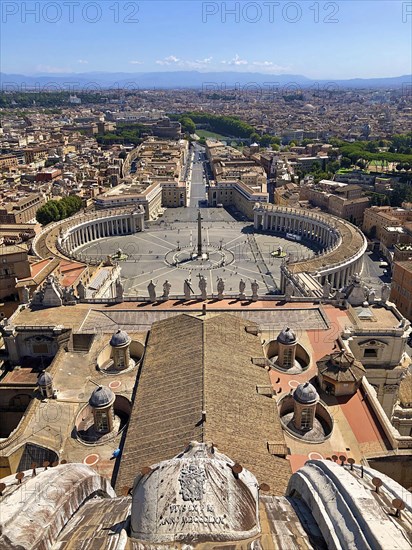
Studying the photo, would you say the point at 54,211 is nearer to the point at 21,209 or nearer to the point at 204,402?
the point at 21,209

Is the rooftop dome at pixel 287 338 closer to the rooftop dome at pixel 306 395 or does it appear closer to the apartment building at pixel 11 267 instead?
the rooftop dome at pixel 306 395

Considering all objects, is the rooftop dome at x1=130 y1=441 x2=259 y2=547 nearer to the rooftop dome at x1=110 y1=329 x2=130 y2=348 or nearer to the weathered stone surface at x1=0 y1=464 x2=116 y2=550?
the weathered stone surface at x1=0 y1=464 x2=116 y2=550

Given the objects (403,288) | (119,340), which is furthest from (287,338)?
(403,288)

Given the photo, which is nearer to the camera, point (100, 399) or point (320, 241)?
point (100, 399)

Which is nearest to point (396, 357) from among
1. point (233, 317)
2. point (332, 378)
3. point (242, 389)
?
point (332, 378)

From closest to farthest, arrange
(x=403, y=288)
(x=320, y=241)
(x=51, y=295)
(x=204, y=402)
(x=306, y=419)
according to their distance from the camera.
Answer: (x=204, y=402), (x=306, y=419), (x=51, y=295), (x=403, y=288), (x=320, y=241)
